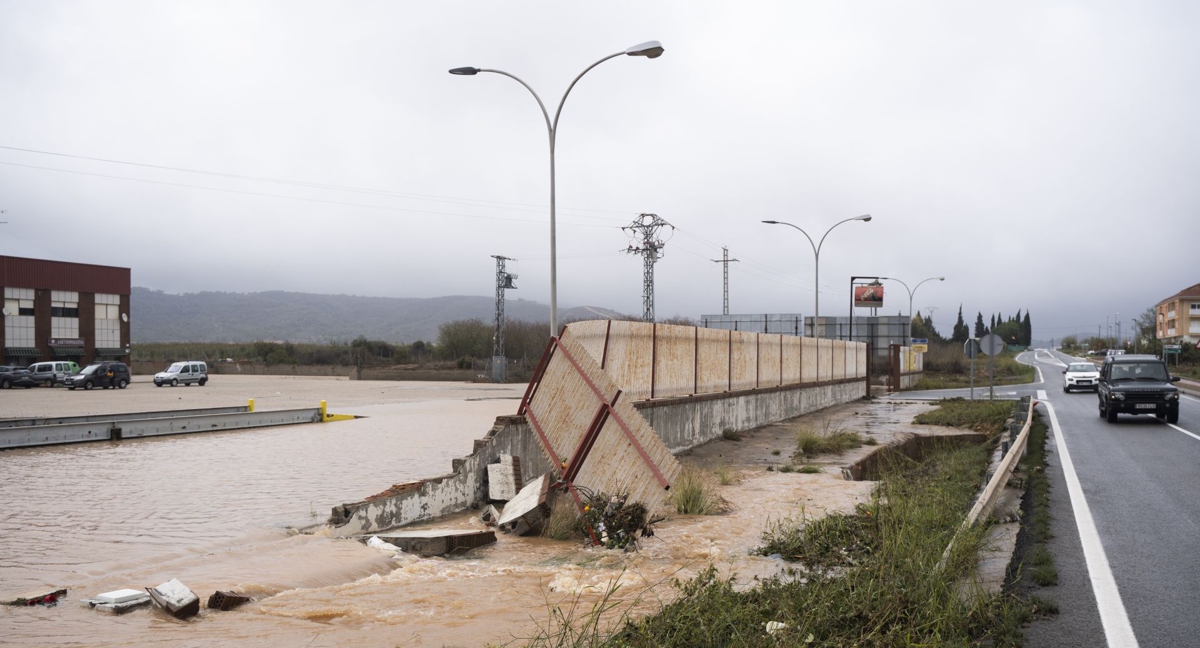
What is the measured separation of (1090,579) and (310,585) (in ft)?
21.3

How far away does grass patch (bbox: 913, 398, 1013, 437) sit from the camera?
72.4ft

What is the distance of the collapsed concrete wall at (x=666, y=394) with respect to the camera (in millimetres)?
9812

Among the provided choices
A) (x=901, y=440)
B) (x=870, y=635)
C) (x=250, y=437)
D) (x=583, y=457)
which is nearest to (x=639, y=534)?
(x=583, y=457)

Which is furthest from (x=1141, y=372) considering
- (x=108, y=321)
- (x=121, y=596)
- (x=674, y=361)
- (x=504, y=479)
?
(x=108, y=321)

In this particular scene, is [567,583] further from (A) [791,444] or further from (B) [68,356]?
(B) [68,356]

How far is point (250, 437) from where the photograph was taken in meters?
21.3

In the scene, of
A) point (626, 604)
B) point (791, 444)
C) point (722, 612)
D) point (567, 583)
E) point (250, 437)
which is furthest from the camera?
point (250, 437)

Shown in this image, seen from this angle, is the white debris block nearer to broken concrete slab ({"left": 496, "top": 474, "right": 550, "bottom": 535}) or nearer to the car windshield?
broken concrete slab ({"left": 496, "top": 474, "right": 550, "bottom": 535})

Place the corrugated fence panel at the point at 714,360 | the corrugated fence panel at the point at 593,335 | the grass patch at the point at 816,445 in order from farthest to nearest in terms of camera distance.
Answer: the corrugated fence panel at the point at 714,360 → the grass patch at the point at 816,445 → the corrugated fence panel at the point at 593,335

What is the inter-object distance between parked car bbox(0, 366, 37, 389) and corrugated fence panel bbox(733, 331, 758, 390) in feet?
176

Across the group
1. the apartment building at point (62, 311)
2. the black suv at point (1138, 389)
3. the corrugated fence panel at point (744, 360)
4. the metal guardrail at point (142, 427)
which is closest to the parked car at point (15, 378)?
the apartment building at point (62, 311)

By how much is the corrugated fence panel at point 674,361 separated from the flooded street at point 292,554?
53.3 inches

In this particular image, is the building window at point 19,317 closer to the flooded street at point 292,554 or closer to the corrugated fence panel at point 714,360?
the flooded street at point 292,554

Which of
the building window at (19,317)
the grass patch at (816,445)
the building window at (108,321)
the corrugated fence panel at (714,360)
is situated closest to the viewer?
the grass patch at (816,445)
